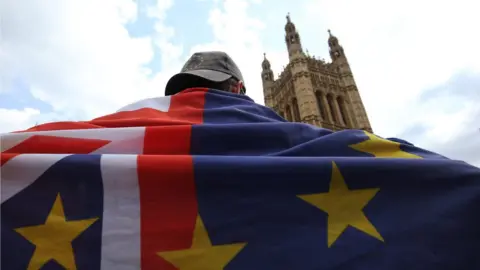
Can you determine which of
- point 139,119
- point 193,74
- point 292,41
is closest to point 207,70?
point 193,74

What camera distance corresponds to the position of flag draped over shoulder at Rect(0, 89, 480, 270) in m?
0.77

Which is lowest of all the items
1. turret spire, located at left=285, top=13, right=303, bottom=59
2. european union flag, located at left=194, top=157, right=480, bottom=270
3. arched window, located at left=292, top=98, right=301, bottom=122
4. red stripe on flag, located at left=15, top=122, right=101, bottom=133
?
european union flag, located at left=194, top=157, right=480, bottom=270

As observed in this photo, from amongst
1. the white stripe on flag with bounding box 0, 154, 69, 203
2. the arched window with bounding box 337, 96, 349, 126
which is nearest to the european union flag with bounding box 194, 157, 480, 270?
the white stripe on flag with bounding box 0, 154, 69, 203

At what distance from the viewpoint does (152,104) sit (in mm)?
1380

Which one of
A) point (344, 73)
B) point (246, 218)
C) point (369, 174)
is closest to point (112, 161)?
point (246, 218)

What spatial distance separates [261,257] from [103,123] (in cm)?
77

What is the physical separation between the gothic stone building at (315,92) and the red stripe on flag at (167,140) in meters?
18.6

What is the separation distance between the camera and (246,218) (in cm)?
85

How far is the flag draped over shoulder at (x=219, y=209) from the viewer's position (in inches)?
30.2

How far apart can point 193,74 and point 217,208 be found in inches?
40.2

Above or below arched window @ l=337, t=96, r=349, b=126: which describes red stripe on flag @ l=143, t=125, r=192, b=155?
below

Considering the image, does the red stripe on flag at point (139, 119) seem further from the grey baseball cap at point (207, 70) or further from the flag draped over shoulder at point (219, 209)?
the grey baseball cap at point (207, 70)

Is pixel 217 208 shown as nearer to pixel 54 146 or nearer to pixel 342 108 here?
pixel 54 146

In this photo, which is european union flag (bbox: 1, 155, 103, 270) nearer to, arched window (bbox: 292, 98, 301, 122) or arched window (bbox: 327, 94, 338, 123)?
arched window (bbox: 292, 98, 301, 122)
